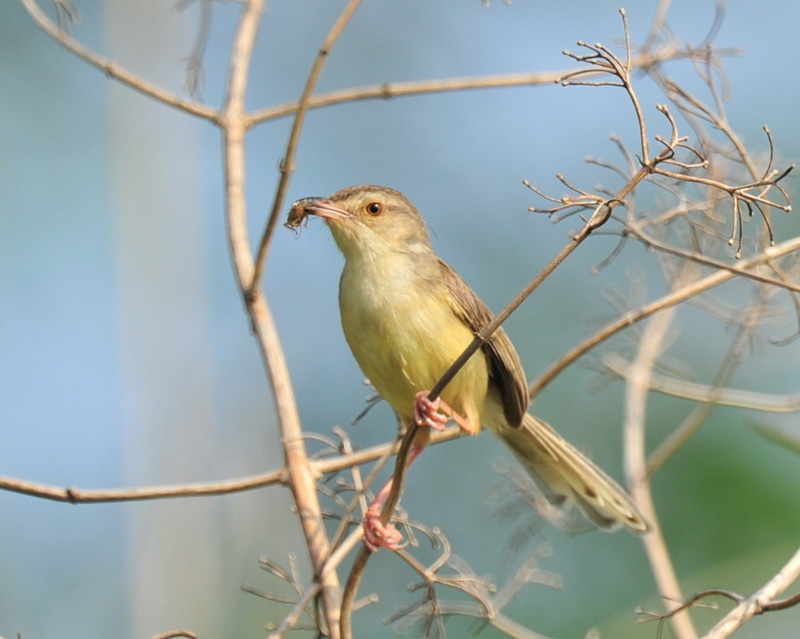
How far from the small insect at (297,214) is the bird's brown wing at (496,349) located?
69 cm

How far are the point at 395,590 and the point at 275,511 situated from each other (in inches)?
86.8

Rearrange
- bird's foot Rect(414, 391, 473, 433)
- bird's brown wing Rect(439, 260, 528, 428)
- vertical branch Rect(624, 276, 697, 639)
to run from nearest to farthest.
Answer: bird's foot Rect(414, 391, 473, 433) → vertical branch Rect(624, 276, 697, 639) → bird's brown wing Rect(439, 260, 528, 428)

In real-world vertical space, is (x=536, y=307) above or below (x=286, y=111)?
above

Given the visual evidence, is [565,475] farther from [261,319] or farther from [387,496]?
[261,319]

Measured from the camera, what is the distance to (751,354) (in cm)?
435

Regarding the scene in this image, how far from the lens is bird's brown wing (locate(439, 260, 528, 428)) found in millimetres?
4535

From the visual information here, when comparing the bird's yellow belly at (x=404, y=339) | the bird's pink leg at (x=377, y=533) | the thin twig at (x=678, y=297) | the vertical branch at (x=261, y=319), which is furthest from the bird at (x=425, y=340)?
the vertical branch at (x=261, y=319)

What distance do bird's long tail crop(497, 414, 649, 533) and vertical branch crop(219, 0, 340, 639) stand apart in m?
2.00

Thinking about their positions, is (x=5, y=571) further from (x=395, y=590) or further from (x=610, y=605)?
(x=610, y=605)

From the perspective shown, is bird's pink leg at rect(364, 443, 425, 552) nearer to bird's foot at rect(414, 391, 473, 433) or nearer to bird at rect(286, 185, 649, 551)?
bird's foot at rect(414, 391, 473, 433)

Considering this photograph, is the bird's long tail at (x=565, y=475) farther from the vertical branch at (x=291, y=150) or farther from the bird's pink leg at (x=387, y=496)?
the vertical branch at (x=291, y=150)

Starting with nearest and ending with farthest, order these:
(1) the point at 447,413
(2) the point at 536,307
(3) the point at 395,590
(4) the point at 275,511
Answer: (1) the point at 447,413
(4) the point at 275,511
(3) the point at 395,590
(2) the point at 536,307

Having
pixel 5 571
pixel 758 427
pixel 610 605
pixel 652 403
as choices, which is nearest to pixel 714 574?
pixel 610 605

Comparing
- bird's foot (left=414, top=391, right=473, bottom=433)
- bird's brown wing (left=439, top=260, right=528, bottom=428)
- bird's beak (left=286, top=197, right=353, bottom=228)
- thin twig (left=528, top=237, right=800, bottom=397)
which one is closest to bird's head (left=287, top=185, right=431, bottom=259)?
bird's beak (left=286, top=197, right=353, bottom=228)
